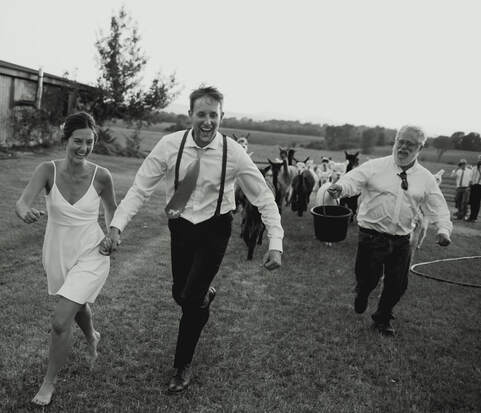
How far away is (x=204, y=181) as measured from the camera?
3.96 metres

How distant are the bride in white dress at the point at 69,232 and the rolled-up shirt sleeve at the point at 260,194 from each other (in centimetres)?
128

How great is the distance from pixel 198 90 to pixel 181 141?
456 millimetres

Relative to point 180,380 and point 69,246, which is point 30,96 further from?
point 180,380

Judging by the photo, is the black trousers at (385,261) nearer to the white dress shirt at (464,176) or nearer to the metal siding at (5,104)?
the white dress shirt at (464,176)

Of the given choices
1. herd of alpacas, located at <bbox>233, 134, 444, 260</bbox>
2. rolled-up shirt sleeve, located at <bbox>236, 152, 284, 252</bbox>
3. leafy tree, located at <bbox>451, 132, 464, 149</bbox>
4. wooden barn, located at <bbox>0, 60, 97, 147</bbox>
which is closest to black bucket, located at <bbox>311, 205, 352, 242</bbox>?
herd of alpacas, located at <bbox>233, 134, 444, 260</bbox>

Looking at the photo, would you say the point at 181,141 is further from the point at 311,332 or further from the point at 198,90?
the point at 311,332

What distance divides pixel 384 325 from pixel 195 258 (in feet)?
10.9

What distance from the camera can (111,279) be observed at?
727 centimetres

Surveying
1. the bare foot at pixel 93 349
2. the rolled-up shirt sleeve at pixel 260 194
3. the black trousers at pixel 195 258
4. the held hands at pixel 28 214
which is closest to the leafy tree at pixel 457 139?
the rolled-up shirt sleeve at pixel 260 194

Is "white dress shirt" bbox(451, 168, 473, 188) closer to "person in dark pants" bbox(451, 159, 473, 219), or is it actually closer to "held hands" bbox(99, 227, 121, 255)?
"person in dark pants" bbox(451, 159, 473, 219)

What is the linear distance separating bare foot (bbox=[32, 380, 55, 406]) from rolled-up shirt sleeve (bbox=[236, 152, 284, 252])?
215 centimetres

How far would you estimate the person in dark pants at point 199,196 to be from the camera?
3920 mm

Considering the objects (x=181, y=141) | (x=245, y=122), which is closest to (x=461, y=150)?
(x=245, y=122)

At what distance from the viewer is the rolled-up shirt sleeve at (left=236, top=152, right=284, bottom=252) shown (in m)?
4.04
